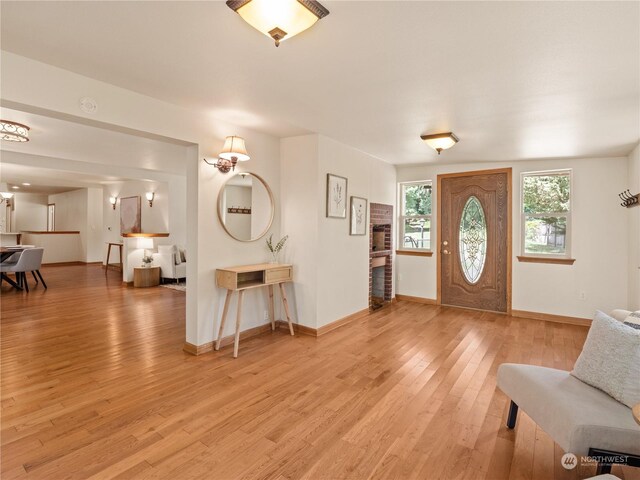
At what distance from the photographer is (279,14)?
157cm

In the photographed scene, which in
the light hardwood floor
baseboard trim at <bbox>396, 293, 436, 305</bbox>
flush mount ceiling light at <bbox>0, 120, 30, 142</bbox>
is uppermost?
flush mount ceiling light at <bbox>0, 120, 30, 142</bbox>

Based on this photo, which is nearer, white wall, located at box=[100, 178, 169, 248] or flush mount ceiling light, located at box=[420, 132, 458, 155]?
flush mount ceiling light, located at box=[420, 132, 458, 155]

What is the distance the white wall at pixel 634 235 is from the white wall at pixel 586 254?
0.18m

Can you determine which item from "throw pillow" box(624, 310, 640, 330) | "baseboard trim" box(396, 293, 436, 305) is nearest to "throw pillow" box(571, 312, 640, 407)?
"throw pillow" box(624, 310, 640, 330)

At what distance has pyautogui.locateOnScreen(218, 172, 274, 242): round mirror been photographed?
3.64 m

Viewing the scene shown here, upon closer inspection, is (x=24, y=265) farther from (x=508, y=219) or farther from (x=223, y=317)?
(x=508, y=219)

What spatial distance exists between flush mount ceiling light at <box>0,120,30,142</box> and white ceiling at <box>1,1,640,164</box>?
198 centimetres

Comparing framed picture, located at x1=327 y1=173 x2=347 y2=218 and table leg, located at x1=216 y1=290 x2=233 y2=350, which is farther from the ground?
framed picture, located at x1=327 y1=173 x2=347 y2=218

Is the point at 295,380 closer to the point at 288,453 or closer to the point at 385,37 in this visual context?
the point at 288,453

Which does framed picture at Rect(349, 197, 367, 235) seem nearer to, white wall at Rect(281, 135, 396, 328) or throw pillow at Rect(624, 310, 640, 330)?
white wall at Rect(281, 135, 396, 328)

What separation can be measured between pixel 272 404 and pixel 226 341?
1.37 m

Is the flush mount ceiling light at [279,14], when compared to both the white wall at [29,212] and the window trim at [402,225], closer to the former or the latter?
the window trim at [402,225]

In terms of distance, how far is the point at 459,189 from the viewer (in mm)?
5512

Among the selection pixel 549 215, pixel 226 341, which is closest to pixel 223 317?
pixel 226 341
